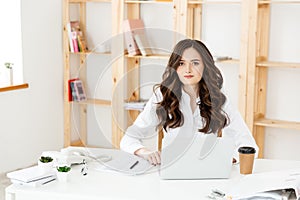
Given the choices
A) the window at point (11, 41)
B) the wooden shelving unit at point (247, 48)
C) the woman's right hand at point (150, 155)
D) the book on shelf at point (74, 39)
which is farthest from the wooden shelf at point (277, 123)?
the window at point (11, 41)

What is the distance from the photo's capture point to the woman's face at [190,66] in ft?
7.82

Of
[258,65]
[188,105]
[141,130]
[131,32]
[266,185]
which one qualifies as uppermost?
[131,32]

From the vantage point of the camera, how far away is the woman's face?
238 cm

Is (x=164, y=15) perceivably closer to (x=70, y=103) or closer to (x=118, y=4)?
(x=118, y=4)

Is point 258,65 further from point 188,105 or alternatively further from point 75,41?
point 75,41

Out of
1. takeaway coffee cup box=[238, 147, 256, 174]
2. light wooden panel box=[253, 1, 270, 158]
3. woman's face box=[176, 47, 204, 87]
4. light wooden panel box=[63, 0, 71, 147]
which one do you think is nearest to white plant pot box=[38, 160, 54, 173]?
woman's face box=[176, 47, 204, 87]

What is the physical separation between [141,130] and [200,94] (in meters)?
0.33

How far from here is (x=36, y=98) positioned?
4.67 meters

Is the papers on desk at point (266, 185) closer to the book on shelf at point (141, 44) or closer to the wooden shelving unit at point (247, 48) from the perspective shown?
the wooden shelving unit at point (247, 48)

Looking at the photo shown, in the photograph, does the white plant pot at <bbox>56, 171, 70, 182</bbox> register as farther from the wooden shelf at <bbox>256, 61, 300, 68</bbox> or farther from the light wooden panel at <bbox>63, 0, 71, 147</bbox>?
the light wooden panel at <bbox>63, 0, 71, 147</bbox>

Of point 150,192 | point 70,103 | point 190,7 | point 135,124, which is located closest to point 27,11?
point 70,103

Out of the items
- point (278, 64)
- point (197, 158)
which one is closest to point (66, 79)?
point (278, 64)

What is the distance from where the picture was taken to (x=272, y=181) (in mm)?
2041

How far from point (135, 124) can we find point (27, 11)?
90.4 inches
